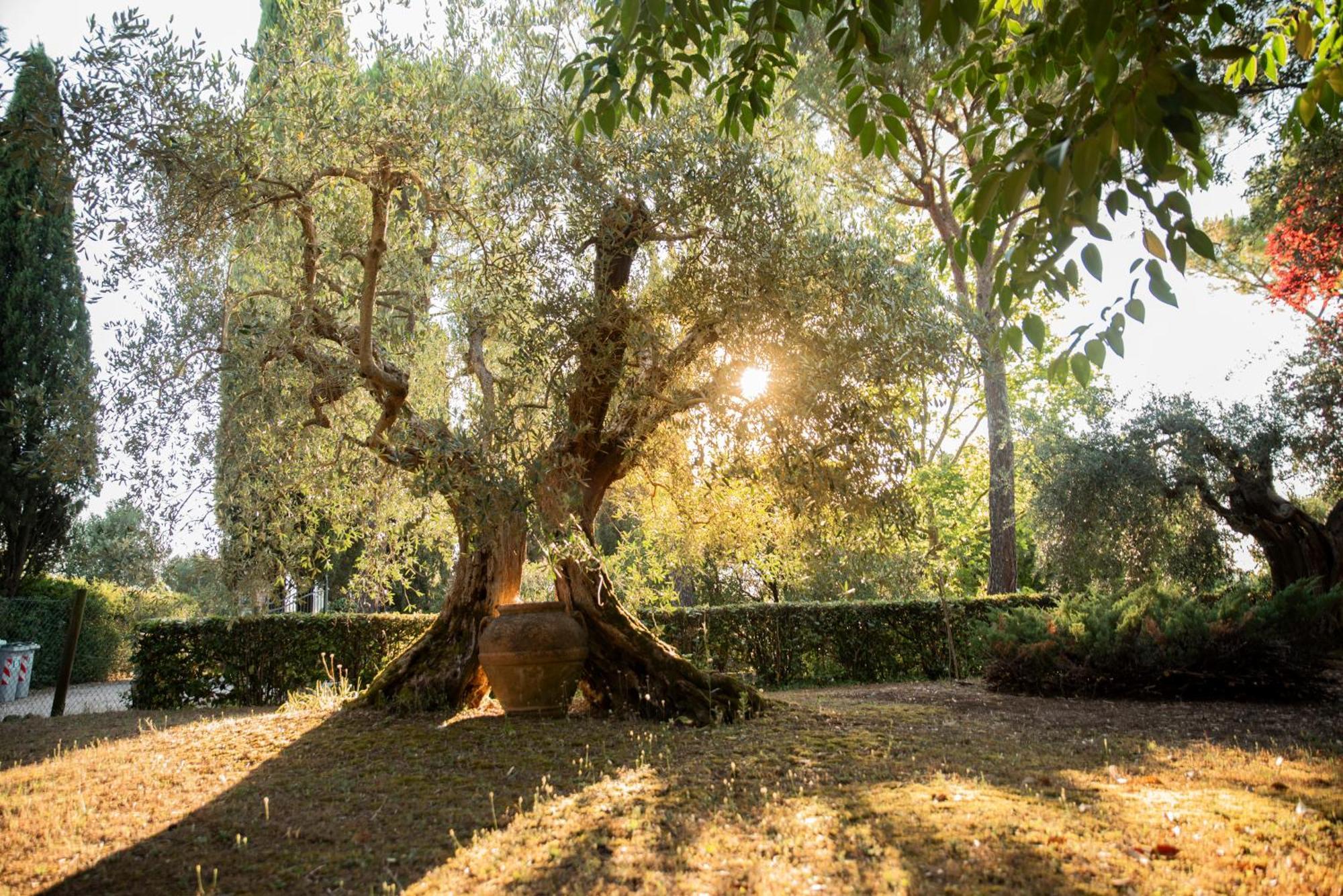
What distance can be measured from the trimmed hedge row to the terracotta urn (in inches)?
132

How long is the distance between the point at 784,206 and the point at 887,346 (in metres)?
1.42

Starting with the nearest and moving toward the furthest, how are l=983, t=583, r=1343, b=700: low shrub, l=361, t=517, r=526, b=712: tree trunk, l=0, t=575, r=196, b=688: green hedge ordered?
l=361, t=517, r=526, b=712: tree trunk < l=983, t=583, r=1343, b=700: low shrub < l=0, t=575, r=196, b=688: green hedge

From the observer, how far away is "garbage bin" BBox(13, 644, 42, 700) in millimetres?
13273

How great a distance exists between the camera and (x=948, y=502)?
22938 mm

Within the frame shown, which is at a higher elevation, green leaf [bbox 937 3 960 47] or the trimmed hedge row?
green leaf [bbox 937 3 960 47]

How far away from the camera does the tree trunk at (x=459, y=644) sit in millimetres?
8422

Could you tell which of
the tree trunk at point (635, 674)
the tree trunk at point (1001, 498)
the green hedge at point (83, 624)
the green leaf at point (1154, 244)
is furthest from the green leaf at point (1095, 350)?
the green hedge at point (83, 624)

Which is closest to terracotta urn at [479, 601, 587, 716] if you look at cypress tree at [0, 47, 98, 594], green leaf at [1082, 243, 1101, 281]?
green leaf at [1082, 243, 1101, 281]

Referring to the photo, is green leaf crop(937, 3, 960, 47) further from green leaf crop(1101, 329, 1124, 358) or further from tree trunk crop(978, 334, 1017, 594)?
tree trunk crop(978, 334, 1017, 594)

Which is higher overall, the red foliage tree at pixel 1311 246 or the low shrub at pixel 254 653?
the red foliage tree at pixel 1311 246

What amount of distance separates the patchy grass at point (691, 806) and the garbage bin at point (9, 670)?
633cm

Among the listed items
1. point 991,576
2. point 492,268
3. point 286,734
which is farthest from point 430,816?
point 991,576

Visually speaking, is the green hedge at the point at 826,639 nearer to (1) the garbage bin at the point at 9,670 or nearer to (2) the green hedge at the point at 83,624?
(2) the green hedge at the point at 83,624

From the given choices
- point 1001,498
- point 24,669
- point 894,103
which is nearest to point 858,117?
point 894,103
